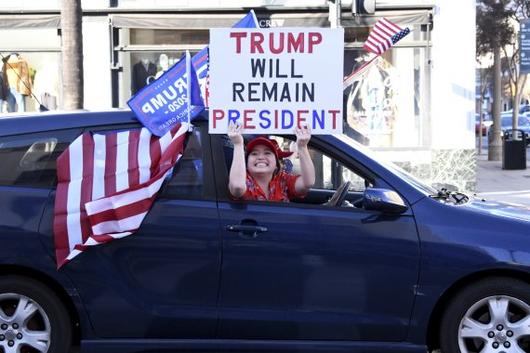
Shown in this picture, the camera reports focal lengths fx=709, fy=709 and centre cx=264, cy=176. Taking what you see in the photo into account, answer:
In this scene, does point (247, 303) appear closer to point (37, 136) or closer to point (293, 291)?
point (293, 291)

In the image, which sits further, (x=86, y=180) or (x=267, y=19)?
(x=267, y=19)

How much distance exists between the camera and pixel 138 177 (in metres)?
4.22

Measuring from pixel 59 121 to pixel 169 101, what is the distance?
68 centimetres

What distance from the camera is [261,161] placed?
177 inches

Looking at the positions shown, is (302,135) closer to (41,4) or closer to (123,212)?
(123,212)

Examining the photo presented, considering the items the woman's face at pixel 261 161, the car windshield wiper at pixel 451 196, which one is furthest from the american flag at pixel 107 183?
the car windshield wiper at pixel 451 196

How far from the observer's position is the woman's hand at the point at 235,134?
4203 millimetres

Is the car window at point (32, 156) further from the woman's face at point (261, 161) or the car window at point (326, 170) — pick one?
the car window at point (326, 170)

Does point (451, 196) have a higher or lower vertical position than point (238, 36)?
lower

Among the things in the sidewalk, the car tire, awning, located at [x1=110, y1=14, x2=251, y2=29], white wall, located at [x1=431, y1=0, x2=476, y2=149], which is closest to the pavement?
the sidewalk

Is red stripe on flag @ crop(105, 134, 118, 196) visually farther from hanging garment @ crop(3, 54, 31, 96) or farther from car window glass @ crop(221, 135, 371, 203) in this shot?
hanging garment @ crop(3, 54, 31, 96)

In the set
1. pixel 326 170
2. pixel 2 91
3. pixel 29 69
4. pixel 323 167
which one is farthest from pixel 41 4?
pixel 323 167

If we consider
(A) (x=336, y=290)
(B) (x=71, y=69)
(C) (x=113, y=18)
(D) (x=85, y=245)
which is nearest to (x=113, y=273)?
(D) (x=85, y=245)

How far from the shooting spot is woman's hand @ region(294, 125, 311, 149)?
4223 mm
